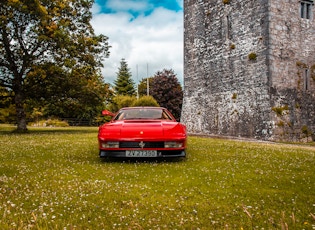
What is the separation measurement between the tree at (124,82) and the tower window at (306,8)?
1695 inches

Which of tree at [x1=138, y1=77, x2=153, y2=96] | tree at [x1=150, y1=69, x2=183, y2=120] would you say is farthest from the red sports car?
tree at [x1=138, y1=77, x2=153, y2=96]

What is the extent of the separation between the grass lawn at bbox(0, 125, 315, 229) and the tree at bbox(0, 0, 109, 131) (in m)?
14.2

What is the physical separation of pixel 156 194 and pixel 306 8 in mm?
19562

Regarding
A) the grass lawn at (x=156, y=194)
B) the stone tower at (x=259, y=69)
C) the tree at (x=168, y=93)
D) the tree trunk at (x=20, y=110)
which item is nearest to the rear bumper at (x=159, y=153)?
the grass lawn at (x=156, y=194)

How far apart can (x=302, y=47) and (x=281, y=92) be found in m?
3.57

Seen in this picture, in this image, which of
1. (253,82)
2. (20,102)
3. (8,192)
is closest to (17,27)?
(20,102)

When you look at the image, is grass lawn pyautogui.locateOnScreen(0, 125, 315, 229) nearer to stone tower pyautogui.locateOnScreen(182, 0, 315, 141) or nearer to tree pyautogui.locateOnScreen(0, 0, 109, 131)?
stone tower pyautogui.locateOnScreen(182, 0, 315, 141)

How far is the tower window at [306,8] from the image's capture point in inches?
773

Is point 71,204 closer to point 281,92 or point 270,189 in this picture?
point 270,189

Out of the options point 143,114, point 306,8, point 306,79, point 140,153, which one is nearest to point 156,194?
point 140,153

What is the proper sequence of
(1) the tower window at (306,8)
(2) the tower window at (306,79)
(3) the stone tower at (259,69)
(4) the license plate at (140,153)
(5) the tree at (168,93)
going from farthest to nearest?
(5) the tree at (168,93), (1) the tower window at (306,8), (2) the tower window at (306,79), (3) the stone tower at (259,69), (4) the license plate at (140,153)

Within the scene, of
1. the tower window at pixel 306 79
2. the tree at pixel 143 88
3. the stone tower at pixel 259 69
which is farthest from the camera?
the tree at pixel 143 88

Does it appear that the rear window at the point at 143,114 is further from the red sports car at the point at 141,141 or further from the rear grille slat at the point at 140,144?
the rear grille slat at the point at 140,144

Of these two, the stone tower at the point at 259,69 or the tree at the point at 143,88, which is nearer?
the stone tower at the point at 259,69
